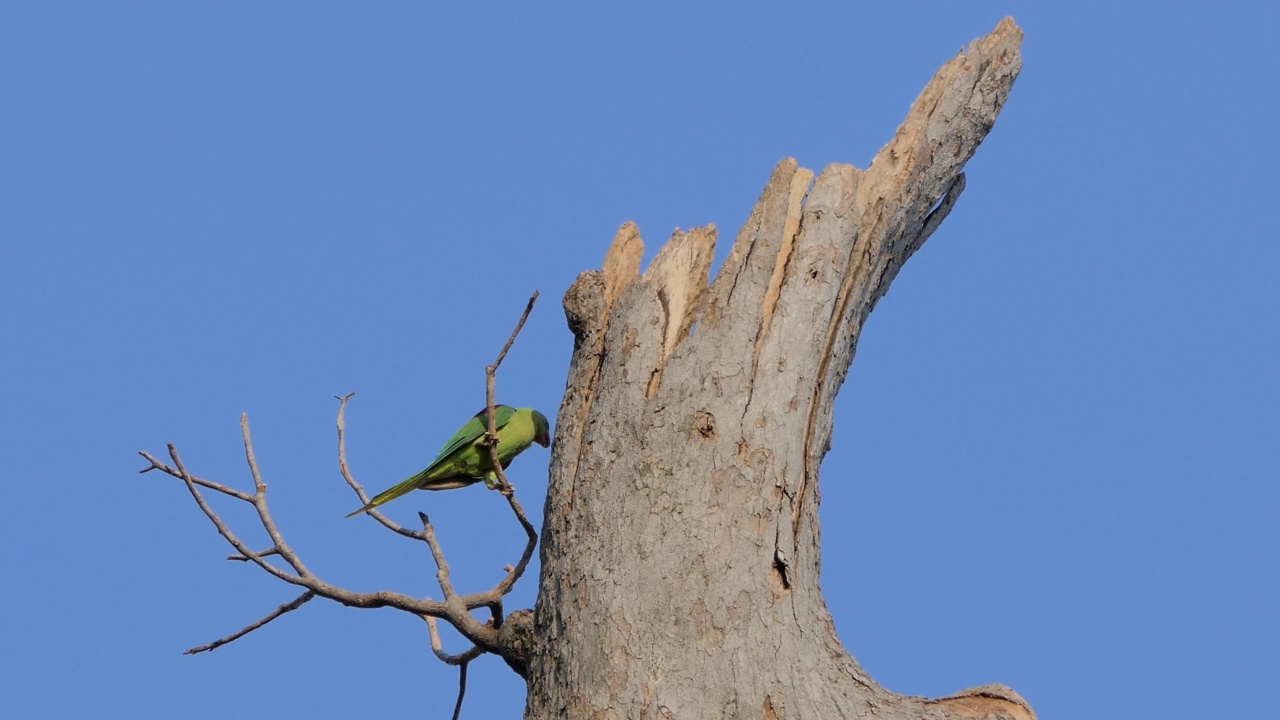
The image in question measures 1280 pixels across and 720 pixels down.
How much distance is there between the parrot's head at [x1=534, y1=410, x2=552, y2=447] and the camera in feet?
21.9

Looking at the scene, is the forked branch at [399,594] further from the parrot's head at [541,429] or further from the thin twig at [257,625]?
the parrot's head at [541,429]

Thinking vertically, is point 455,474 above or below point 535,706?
above

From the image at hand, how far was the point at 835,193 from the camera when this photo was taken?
16.5 feet

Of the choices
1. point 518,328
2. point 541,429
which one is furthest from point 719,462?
point 541,429

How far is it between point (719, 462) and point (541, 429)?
94.1 inches

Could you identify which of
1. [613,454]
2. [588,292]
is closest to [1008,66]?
[588,292]

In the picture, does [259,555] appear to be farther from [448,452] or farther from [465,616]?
[448,452]

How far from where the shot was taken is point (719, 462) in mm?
4531

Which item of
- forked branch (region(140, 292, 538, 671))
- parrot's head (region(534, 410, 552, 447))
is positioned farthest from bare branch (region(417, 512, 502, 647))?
parrot's head (region(534, 410, 552, 447))

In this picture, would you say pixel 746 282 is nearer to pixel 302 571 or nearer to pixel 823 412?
pixel 823 412

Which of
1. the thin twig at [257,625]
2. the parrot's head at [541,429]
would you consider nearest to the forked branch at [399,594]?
the thin twig at [257,625]

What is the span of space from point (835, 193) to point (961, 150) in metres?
0.73

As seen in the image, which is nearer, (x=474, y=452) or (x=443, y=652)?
(x=443, y=652)

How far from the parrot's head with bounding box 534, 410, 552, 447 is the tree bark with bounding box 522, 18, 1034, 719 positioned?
1.68 metres
